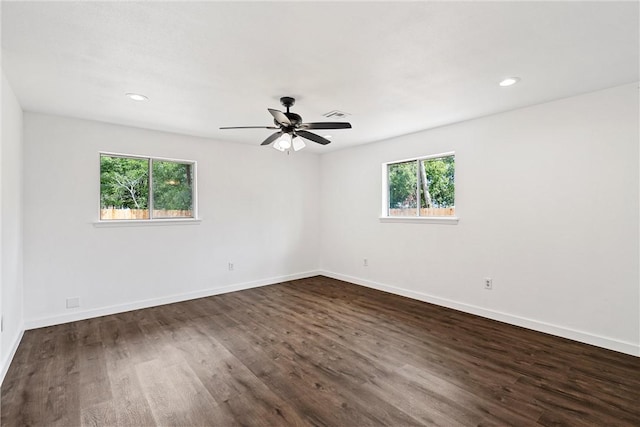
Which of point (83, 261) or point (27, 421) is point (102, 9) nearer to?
point (27, 421)

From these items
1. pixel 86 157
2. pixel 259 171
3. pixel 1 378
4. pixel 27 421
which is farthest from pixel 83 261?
pixel 259 171

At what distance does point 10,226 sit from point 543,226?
5311 millimetres

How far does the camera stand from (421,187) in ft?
15.6

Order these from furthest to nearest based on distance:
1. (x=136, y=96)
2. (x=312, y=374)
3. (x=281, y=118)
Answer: (x=136, y=96) < (x=281, y=118) < (x=312, y=374)

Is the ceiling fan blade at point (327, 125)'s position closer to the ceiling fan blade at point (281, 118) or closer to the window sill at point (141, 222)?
the ceiling fan blade at point (281, 118)

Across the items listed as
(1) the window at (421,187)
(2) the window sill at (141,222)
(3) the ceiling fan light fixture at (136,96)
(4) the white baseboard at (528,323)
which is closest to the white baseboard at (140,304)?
(2) the window sill at (141,222)

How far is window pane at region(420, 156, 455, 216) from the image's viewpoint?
4340 millimetres

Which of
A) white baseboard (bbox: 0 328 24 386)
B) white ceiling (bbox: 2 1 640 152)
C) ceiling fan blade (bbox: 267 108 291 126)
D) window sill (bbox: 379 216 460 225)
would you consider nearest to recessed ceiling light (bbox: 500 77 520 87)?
white ceiling (bbox: 2 1 640 152)

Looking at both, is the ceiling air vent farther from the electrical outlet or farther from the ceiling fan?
the electrical outlet

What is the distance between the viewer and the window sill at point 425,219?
4221 millimetres

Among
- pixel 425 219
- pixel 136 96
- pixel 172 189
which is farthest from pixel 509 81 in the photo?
pixel 172 189

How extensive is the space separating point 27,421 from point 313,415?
1.82 meters

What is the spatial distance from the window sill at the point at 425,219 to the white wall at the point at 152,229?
1.83 metres

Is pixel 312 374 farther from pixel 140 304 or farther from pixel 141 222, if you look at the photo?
pixel 141 222
